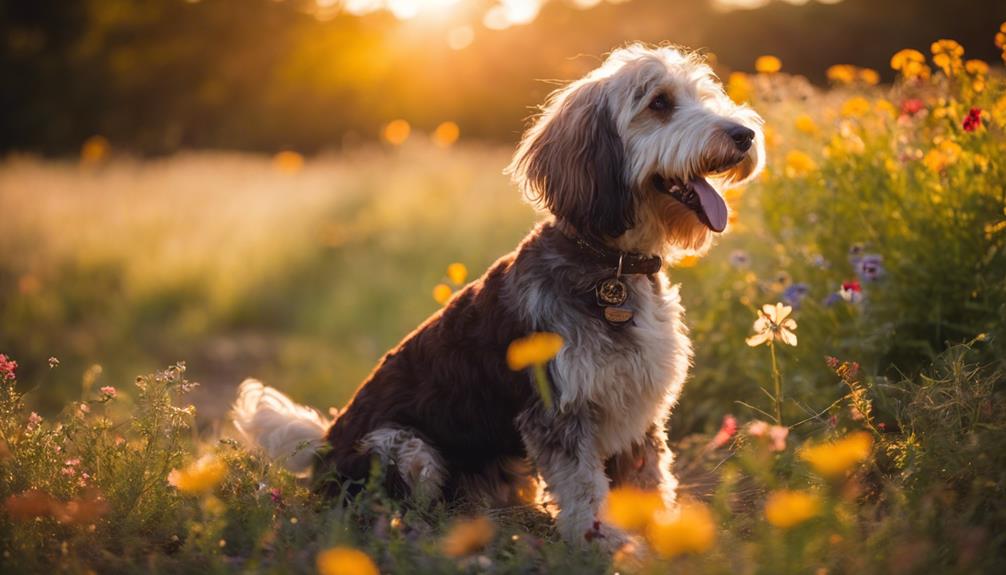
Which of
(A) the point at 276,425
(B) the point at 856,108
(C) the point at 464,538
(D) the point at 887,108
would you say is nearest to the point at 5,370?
(A) the point at 276,425

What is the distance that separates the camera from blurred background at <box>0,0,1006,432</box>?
850 cm

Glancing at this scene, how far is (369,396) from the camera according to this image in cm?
397

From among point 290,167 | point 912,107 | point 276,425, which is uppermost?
point 290,167

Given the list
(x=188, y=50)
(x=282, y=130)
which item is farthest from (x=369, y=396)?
(x=188, y=50)

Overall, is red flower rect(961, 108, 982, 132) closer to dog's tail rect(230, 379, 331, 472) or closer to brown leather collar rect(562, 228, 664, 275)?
brown leather collar rect(562, 228, 664, 275)

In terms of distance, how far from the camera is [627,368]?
3.56 m

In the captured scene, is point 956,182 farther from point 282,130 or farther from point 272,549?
point 282,130

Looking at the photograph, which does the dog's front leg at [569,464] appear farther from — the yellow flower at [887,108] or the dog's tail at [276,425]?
the yellow flower at [887,108]

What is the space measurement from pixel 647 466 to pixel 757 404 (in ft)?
3.02

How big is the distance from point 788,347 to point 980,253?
3.37 feet

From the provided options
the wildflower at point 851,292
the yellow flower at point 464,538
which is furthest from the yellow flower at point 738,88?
the yellow flower at point 464,538

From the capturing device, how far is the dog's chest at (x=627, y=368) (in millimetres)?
3506

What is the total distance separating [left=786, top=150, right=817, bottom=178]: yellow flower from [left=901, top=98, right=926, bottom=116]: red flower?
21.5 inches

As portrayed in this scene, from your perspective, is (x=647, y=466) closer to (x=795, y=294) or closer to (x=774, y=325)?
(x=774, y=325)
